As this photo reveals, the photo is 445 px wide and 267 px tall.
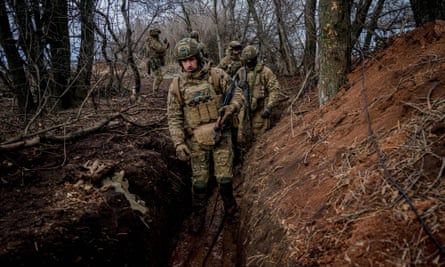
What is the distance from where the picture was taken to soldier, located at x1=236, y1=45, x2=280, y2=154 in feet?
20.3

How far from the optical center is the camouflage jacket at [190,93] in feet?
12.8

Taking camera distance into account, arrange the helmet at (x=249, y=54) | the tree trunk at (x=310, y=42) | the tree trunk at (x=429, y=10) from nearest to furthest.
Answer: the tree trunk at (x=429, y=10), the helmet at (x=249, y=54), the tree trunk at (x=310, y=42)

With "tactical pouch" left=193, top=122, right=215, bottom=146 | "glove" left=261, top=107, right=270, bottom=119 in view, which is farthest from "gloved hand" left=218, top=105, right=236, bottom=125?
"glove" left=261, top=107, right=270, bottom=119

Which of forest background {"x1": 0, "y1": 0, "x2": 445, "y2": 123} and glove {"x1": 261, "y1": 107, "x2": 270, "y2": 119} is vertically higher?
forest background {"x1": 0, "y1": 0, "x2": 445, "y2": 123}

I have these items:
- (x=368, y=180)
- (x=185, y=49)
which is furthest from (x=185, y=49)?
(x=368, y=180)

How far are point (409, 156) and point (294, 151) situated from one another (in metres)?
1.84

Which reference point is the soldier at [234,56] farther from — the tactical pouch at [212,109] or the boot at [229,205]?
the boot at [229,205]

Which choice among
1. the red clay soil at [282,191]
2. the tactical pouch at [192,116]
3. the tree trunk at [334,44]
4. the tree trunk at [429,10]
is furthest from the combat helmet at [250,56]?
the tree trunk at [429,10]

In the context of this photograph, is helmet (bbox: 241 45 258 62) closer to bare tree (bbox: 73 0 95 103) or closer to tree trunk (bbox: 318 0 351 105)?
tree trunk (bbox: 318 0 351 105)

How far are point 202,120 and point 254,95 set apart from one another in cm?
269

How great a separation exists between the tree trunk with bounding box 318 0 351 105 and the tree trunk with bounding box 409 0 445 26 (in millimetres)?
1429

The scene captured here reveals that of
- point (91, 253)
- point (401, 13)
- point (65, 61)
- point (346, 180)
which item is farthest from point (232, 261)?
point (401, 13)

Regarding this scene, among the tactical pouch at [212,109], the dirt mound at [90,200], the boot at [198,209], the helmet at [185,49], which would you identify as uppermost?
the helmet at [185,49]

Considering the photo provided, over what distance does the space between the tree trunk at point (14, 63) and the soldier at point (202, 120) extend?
11.5ft
